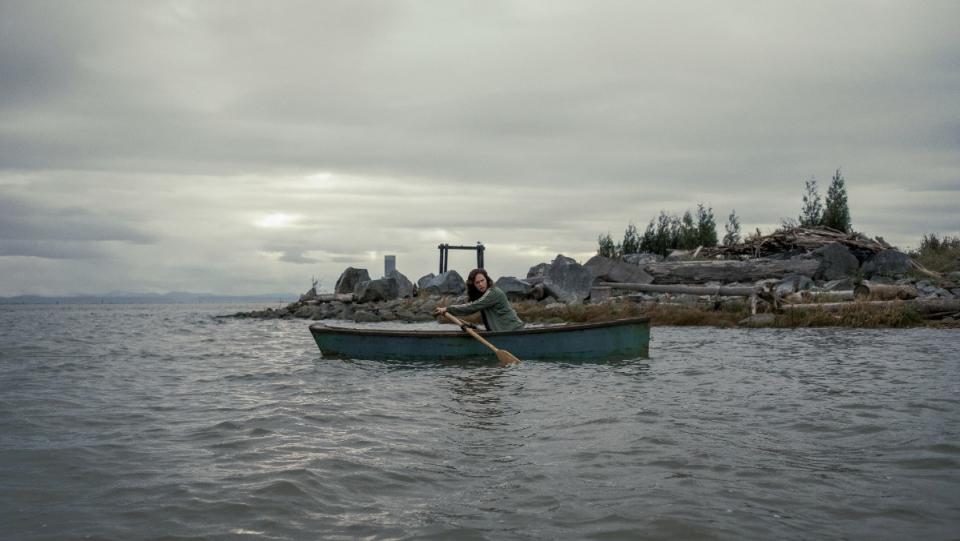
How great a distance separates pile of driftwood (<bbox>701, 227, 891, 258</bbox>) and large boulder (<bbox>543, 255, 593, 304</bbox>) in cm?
645

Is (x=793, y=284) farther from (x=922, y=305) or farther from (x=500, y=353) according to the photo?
(x=500, y=353)

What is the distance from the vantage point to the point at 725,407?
7.25 meters

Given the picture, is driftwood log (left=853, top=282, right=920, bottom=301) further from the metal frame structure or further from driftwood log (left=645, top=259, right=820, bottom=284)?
the metal frame structure

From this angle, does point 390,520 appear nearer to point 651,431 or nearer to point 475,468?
point 475,468

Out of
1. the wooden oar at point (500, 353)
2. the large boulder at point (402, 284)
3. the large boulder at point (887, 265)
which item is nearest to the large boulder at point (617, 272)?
the large boulder at point (887, 265)

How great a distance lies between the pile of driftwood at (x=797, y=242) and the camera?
A: 25294 millimetres

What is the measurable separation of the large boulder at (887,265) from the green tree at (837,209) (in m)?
4.87

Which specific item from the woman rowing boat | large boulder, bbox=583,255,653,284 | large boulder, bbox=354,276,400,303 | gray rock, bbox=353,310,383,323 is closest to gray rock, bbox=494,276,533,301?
large boulder, bbox=583,255,653,284

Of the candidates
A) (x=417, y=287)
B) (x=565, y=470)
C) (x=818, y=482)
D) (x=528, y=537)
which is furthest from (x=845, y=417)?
(x=417, y=287)

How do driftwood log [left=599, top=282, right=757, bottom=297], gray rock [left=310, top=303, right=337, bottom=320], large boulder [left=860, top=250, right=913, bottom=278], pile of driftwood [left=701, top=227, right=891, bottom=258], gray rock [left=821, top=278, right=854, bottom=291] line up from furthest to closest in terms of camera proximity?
gray rock [left=310, top=303, right=337, bottom=320] → pile of driftwood [left=701, top=227, right=891, bottom=258] → large boulder [left=860, top=250, right=913, bottom=278] → driftwood log [left=599, top=282, right=757, bottom=297] → gray rock [left=821, top=278, right=854, bottom=291]

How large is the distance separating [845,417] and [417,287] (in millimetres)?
27688

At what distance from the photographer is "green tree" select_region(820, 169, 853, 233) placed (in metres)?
28.8

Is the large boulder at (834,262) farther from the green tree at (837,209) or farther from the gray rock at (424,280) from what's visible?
the gray rock at (424,280)

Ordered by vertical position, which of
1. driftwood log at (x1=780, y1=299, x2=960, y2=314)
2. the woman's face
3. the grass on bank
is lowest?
the grass on bank
